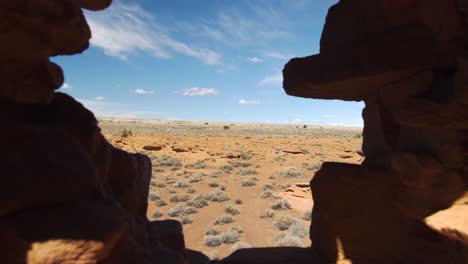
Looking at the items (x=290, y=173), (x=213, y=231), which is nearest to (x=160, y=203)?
(x=213, y=231)

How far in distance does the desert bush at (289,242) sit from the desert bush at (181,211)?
3.79m

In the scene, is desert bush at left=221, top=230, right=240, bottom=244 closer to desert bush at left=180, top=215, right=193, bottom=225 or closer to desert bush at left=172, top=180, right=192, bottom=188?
desert bush at left=180, top=215, right=193, bottom=225

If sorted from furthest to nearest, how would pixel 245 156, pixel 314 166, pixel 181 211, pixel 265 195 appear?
pixel 245 156 < pixel 314 166 < pixel 265 195 < pixel 181 211

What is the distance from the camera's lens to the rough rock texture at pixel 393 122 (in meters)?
3.41

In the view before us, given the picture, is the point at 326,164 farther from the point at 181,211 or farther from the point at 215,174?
the point at 215,174

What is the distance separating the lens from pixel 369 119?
18.6 feet

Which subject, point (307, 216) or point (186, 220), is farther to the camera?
point (307, 216)

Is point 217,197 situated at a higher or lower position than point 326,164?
lower

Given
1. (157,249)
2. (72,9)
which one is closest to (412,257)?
(157,249)

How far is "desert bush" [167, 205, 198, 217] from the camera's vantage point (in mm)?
10945

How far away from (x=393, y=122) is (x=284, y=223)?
5.87 metres

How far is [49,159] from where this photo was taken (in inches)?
102

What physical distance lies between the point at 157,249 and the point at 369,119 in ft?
13.8

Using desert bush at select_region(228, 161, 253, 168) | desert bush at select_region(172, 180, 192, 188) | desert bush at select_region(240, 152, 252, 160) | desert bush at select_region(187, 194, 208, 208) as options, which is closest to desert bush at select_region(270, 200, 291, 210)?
desert bush at select_region(187, 194, 208, 208)
